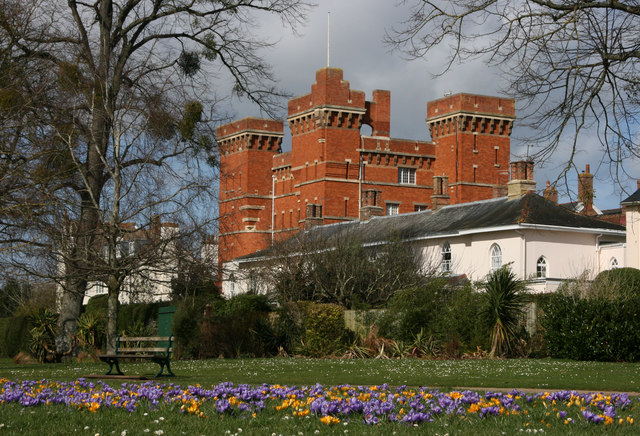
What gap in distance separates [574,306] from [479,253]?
15.9 m

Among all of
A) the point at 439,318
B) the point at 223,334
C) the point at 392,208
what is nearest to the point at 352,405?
the point at 439,318

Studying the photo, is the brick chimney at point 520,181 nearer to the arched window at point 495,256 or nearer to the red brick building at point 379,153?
the arched window at point 495,256

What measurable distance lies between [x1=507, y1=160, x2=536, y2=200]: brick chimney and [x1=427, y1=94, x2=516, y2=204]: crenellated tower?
2185 centimetres

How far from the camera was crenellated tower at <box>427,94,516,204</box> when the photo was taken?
67062mm

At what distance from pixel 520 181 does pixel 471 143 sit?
81.4ft

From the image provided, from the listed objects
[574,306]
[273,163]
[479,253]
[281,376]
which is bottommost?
[281,376]

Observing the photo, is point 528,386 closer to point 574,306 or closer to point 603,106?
point 603,106

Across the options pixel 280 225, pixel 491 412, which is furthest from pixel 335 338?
pixel 280 225

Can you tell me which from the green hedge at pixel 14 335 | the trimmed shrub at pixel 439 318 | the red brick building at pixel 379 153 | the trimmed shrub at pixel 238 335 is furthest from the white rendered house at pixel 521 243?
the red brick building at pixel 379 153

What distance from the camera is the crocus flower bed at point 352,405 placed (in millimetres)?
9719

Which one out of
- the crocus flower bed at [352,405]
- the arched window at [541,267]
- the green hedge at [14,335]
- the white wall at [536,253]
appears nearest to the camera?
the crocus flower bed at [352,405]

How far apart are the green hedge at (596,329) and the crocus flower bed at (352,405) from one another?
13.4 meters

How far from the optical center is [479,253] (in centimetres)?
4238

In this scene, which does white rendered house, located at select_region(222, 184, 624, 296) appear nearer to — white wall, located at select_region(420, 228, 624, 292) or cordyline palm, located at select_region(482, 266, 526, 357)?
white wall, located at select_region(420, 228, 624, 292)
